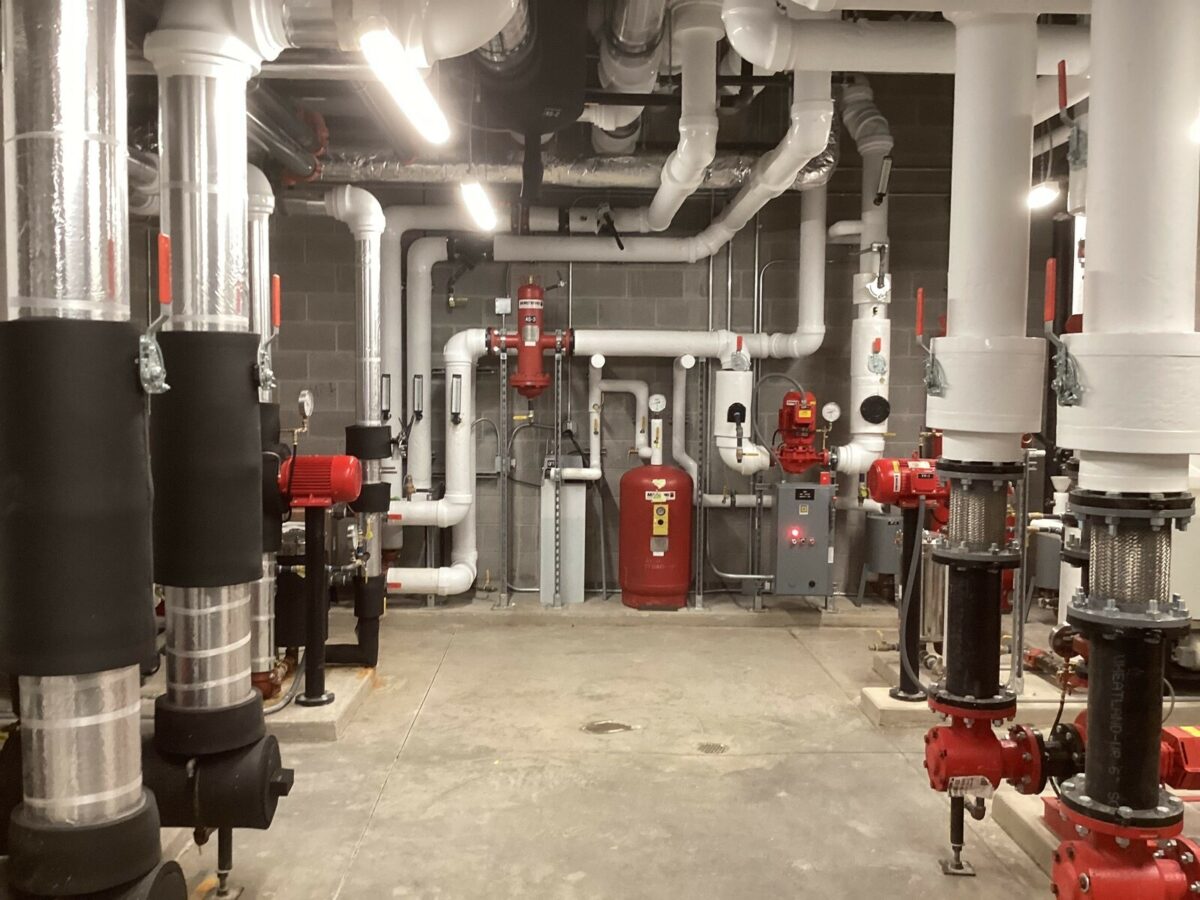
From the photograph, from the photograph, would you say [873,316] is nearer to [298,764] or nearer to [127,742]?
[298,764]

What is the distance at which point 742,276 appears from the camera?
6.85m

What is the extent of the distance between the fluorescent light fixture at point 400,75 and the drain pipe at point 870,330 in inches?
145

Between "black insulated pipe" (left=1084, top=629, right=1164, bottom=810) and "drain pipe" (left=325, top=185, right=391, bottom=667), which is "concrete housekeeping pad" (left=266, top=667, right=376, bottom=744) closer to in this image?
"drain pipe" (left=325, top=185, right=391, bottom=667)

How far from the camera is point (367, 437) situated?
4.96 meters

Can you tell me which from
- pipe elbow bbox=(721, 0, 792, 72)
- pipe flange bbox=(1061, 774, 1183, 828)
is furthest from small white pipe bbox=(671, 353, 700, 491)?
pipe flange bbox=(1061, 774, 1183, 828)

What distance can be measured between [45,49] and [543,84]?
245 cm

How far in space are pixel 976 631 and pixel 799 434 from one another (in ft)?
12.4

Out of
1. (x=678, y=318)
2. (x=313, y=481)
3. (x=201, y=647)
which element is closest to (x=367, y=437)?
(x=313, y=481)

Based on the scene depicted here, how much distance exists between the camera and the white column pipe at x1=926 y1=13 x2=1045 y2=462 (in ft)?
8.13

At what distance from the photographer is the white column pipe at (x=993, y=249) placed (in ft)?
8.13

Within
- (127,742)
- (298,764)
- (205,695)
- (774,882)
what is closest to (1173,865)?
(774,882)

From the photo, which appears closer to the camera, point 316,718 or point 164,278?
point 164,278

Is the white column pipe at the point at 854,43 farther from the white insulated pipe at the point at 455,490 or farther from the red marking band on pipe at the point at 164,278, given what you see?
the white insulated pipe at the point at 455,490

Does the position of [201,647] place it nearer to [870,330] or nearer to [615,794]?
[615,794]
